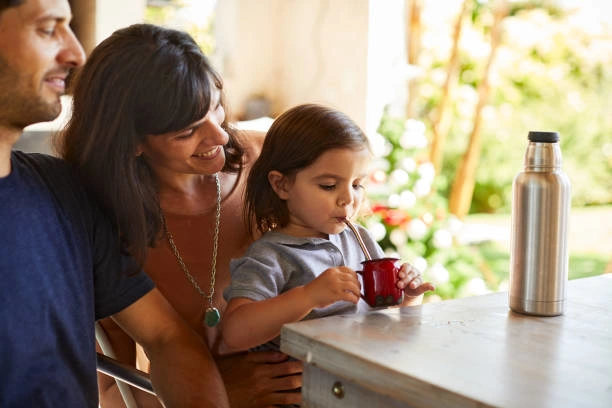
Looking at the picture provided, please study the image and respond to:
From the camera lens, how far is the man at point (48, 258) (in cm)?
118

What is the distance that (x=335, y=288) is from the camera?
1192mm

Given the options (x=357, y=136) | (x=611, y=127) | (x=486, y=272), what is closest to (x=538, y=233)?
(x=357, y=136)

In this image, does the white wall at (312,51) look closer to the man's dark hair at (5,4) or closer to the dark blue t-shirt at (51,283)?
the dark blue t-shirt at (51,283)

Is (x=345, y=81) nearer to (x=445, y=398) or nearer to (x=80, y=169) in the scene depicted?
(x=80, y=169)

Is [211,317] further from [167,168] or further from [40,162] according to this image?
[40,162]

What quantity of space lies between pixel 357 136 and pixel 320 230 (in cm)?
19

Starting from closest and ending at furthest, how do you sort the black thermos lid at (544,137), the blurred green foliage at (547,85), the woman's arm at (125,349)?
the black thermos lid at (544,137)
the woman's arm at (125,349)
the blurred green foliage at (547,85)

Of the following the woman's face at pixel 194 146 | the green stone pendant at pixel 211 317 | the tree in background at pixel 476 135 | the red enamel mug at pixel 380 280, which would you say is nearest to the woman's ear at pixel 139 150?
the woman's face at pixel 194 146

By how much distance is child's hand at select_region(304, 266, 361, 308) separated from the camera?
3.89ft

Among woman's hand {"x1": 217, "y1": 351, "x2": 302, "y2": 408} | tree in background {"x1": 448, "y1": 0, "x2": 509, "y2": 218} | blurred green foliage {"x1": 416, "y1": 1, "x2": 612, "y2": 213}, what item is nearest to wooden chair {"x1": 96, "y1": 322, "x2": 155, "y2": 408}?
woman's hand {"x1": 217, "y1": 351, "x2": 302, "y2": 408}

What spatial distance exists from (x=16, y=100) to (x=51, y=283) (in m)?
0.28

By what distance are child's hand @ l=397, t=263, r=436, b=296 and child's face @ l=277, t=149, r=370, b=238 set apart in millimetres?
204

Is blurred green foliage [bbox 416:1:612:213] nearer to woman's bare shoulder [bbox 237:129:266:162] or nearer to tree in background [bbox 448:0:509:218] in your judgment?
tree in background [bbox 448:0:509:218]

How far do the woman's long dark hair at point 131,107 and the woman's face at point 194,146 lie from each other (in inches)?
0.8
